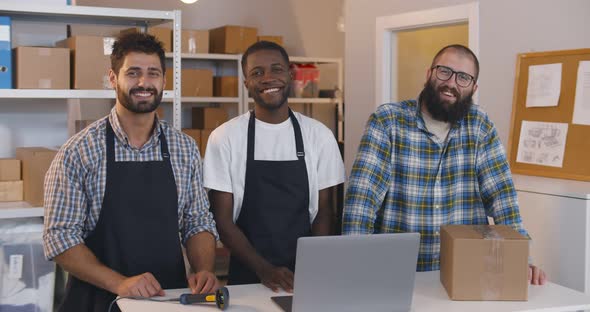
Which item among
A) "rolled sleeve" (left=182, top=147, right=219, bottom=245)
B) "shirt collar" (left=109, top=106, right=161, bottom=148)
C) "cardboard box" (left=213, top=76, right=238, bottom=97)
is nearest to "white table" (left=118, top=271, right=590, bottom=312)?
"rolled sleeve" (left=182, top=147, right=219, bottom=245)

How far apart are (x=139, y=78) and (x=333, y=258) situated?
1000 mm

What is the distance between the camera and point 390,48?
4.96m

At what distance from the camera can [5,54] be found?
3240mm

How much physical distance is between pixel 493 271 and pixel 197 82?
5.10 m

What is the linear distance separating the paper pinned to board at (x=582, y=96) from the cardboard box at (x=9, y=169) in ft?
8.38

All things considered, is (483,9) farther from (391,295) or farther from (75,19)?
(391,295)

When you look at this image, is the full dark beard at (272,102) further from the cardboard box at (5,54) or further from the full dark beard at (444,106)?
the cardboard box at (5,54)

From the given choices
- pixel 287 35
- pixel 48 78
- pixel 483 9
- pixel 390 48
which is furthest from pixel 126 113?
pixel 287 35

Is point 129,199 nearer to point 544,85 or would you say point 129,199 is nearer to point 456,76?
point 456,76

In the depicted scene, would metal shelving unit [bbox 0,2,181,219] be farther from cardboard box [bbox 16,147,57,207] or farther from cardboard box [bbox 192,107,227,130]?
cardboard box [bbox 192,107,227,130]

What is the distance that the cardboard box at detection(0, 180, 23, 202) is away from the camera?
10.9 ft

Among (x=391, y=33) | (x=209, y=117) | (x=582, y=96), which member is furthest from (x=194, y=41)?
(x=582, y=96)

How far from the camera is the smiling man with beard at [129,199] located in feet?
7.91

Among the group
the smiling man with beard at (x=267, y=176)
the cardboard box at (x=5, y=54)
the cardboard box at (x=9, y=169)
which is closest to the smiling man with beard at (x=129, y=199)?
the smiling man with beard at (x=267, y=176)
